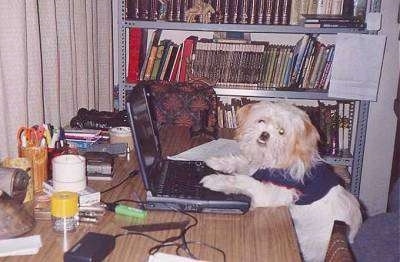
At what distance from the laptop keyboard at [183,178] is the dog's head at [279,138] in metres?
0.19

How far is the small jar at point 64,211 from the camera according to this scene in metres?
1.08

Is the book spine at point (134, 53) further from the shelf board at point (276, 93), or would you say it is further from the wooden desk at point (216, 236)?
the wooden desk at point (216, 236)

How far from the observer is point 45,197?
4.18 ft

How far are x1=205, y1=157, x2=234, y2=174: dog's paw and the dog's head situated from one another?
0.08 metres

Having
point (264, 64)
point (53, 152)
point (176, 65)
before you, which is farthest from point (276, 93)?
point (53, 152)

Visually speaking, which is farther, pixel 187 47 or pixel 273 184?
pixel 187 47

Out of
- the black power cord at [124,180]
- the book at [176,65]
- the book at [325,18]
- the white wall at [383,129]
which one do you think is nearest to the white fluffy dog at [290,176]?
the black power cord at [124,180]

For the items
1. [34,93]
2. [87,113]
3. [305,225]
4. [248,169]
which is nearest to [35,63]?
[34,93]

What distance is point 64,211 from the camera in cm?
108

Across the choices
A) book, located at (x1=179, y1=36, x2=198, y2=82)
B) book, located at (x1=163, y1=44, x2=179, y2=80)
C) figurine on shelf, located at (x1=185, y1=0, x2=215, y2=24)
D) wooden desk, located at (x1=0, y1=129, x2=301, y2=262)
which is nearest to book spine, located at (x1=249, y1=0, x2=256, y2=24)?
figurine on shelf, located at (x1=185, y1=0, x2=215, y2=24)

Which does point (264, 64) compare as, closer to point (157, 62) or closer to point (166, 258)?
point (157, 62)

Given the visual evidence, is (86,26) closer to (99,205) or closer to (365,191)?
(99,205)

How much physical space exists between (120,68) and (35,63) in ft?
3.07

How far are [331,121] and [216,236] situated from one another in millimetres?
1789
